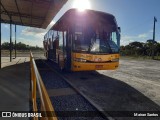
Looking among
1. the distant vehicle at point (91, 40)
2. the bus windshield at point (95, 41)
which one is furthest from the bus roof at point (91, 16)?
the bus windshield at point (95, 41)

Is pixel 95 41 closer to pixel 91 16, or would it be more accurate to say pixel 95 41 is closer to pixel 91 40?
pixel 91 40

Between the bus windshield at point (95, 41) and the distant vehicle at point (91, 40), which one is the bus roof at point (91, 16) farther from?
the bus windshield at point (95, 41)

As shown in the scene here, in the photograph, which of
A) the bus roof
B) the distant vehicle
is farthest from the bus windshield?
the bus roof

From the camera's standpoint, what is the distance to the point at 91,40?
1191cm

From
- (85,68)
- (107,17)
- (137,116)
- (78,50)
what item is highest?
(107,17)

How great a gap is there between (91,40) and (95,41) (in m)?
0.24

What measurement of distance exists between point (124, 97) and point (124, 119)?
2327 millimetres

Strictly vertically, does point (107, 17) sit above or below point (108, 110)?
above


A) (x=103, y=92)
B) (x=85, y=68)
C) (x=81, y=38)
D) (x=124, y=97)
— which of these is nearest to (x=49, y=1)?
(x=81, y=38)

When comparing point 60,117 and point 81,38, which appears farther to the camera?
point 81,38

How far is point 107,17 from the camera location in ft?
40.1

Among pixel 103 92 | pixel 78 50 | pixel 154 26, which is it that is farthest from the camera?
pixel 154 26

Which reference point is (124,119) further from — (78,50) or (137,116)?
(78,50)

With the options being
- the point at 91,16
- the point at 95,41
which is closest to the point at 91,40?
the point at 95,41
